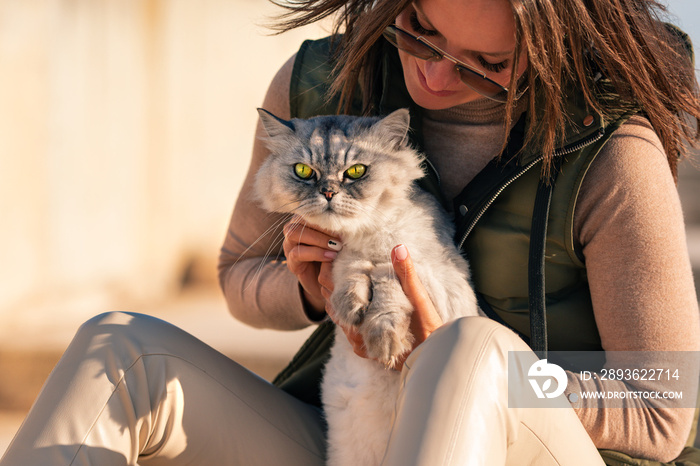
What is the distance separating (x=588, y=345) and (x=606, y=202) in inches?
16.4

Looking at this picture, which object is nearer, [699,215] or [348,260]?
[348,260]

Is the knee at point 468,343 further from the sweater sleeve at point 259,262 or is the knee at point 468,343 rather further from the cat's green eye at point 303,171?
the sweater sleeve at point 259,262

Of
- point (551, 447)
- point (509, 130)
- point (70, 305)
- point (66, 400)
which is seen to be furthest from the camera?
point (70, 305)

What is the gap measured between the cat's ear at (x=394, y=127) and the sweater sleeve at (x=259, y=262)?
46cm

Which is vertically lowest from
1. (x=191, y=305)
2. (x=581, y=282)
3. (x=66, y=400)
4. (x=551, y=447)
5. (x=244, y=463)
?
(x=191, y=305)

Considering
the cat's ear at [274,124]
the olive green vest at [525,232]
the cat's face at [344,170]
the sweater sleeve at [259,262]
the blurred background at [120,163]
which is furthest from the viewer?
the blurred background at [120,163]

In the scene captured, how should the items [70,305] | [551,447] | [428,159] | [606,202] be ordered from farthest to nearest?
[70,305]
[428,159]
[606,202]
[551,447]

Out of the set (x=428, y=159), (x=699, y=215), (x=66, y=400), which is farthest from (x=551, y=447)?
(x=699, y=215)

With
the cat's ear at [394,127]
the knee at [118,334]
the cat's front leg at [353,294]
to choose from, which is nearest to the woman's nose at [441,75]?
the cat's ear at [394,127]

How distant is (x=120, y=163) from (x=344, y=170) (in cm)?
240

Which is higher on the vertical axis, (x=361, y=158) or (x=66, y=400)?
(x=361, y=158)

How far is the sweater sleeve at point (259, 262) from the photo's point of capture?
6.24 feet

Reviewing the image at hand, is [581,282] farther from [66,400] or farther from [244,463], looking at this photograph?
[66,400]

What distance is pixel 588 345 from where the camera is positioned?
5.17 ft
